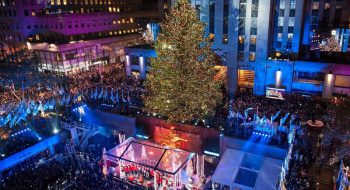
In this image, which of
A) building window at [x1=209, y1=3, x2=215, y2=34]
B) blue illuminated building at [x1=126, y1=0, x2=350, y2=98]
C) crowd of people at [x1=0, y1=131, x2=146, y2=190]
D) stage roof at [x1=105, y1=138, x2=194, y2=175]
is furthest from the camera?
building window at [x1=209, y1=3, x2=215, y2=34]

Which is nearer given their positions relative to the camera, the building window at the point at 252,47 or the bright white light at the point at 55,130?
the bright white light at the point at 55,130

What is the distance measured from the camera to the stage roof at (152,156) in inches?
752

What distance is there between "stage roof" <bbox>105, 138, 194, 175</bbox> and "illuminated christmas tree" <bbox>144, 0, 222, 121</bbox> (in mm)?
3229

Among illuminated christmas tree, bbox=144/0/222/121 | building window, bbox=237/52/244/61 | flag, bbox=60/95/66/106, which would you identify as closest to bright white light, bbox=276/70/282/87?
building window, bbox=237/52/244/61

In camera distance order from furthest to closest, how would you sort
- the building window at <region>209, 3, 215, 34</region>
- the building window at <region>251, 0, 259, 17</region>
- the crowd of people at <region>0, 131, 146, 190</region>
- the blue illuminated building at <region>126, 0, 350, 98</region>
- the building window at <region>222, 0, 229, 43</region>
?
1. the building window at <region>209, 3, 215, 34</region>
2. the building window at <region>222, 0, 229, 43</region>
3. the building window at <region>251, 0, 259, 17</region>
4. the blue illuminated building at <region>126, 0, 350, 98</region>
5. the crowd of people at <region>0, 131, 146, 190</region>

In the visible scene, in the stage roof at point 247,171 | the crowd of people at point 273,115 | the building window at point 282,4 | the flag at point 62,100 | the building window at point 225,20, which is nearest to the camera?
the stage roof at point 247,171

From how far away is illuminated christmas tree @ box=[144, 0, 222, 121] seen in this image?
20812 millimetres

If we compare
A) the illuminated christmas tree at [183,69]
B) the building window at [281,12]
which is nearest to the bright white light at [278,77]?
the building window at [281,12]

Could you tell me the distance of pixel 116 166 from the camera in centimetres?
2156

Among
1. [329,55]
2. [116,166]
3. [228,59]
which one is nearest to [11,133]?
[116,166]

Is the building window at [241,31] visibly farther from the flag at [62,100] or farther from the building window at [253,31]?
the flag at [62,100]

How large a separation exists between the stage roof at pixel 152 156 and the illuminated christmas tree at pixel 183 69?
3.23 meters

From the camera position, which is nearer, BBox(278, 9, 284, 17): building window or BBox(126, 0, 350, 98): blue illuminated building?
BBox(126, 0, 350, 98): blue illuminated building

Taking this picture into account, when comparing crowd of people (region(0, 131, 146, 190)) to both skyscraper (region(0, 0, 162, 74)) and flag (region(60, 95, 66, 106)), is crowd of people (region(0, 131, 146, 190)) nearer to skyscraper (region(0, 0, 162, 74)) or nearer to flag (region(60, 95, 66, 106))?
flag (region(60, 95, 66, 106))
